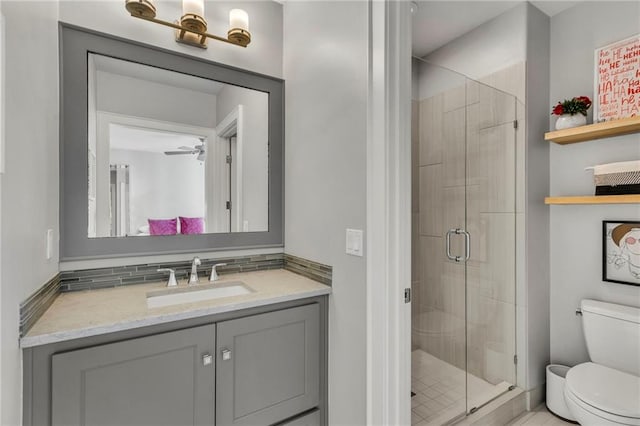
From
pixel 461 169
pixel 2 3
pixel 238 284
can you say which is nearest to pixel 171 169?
pixel 238 284

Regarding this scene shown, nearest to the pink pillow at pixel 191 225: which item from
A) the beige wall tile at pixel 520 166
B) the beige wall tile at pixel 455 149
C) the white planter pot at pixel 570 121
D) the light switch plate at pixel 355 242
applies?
the light switch plate at pixel 355 242

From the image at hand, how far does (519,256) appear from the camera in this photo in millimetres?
2010

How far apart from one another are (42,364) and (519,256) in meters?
2.34

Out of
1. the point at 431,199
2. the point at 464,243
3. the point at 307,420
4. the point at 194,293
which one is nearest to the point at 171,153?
the point at 194,293

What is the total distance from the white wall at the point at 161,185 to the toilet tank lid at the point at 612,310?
2.23m

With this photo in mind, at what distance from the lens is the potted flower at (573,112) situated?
1837 mm

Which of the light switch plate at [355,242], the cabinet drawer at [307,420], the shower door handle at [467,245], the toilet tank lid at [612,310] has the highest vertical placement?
the light switch plate at [355,242]

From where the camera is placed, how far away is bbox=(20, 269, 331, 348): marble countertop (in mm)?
998

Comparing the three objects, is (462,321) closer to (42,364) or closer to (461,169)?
(461,169)

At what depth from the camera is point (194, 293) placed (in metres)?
1.55

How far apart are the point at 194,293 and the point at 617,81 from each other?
2.54 metres

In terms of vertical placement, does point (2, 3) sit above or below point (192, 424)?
above

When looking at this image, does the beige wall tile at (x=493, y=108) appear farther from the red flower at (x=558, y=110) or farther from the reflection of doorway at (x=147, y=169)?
the reflection of doorway at (x=147, y=169)

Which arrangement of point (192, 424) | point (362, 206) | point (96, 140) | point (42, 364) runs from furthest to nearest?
point (96, 140) < point (362, 206) < point (192, 424) < point (42, 364)
